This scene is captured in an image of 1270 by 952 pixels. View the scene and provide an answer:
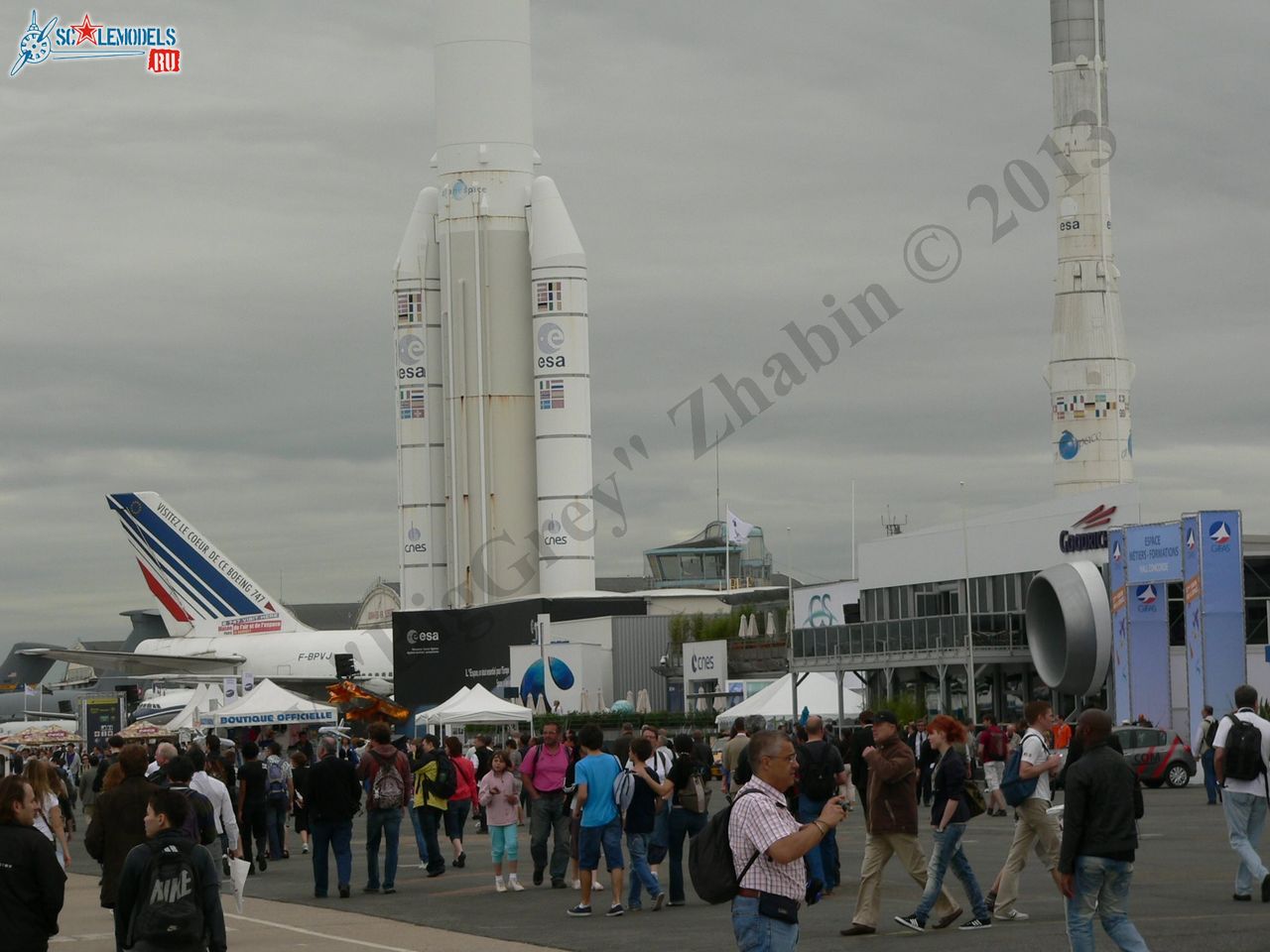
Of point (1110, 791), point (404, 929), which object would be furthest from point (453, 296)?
point (1110, 791)

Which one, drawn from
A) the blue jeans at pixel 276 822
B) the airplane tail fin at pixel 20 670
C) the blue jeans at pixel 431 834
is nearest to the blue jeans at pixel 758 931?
the blue jeans at pixel 431 834

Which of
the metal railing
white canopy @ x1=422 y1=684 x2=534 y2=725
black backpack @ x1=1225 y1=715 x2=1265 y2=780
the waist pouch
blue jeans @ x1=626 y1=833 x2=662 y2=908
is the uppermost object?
the metal railing

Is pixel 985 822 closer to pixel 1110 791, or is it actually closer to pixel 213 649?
pixel 1110 791

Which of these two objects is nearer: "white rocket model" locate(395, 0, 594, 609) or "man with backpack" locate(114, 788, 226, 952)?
"man with backpack" locate(114, 788, 226, 952)

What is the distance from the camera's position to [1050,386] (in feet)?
236

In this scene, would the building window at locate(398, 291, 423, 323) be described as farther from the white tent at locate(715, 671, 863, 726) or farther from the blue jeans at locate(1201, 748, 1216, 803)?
the blue jeans at locate(1201, 748, 1216, 803)

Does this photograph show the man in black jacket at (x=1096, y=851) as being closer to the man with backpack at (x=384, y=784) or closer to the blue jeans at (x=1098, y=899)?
the blue jeans at (x=1098, y=899)

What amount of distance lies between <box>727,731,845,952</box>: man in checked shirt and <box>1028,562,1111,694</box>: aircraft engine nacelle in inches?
1559

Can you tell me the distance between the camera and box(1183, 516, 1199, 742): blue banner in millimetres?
41500

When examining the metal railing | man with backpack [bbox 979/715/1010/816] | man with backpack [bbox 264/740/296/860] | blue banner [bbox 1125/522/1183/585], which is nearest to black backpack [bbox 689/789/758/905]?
man with backpack [bbox 264/740/296/860]

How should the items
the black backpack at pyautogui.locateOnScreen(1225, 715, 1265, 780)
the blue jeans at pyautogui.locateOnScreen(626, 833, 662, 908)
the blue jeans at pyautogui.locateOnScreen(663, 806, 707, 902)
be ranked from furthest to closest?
the blue jeans at pyautogui.locateOnScreen(663, 806, 707, 902), the blue jeans at pyautogui.locateOnScreen(626, 833, 662, 908), the black backpack at pyautogui.locateOnScreen(1225, 715, 1265, 780)

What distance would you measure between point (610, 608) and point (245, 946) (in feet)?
176

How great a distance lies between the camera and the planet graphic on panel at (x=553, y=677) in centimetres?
6066

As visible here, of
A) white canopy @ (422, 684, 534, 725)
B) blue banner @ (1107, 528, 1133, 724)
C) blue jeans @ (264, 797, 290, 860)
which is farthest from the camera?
blue banner @ (1107, 528, 1133, 724)
